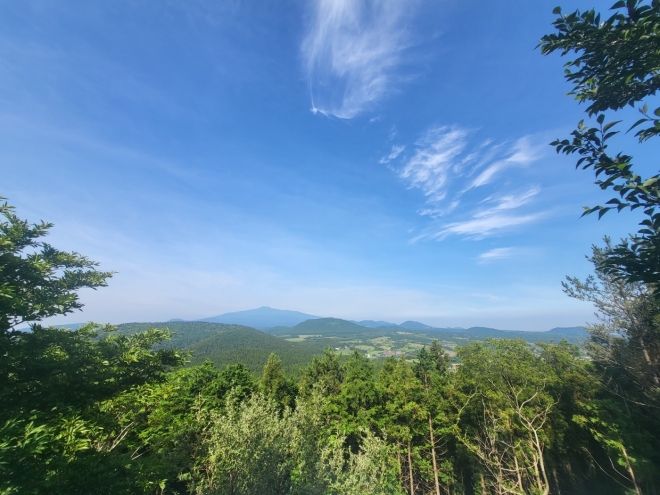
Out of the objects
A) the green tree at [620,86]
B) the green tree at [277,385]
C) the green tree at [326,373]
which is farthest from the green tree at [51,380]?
the green tree at [326,373]

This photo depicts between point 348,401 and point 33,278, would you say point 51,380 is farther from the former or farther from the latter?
point 348,401

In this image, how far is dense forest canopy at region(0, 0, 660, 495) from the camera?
3.80 m

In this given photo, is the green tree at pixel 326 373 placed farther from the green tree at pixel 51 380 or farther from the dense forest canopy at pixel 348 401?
the green tree at pixel 51 380

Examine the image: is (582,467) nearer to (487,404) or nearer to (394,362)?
(487,404)

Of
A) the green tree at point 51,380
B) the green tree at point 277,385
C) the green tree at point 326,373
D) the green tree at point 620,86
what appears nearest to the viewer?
the green tree at point 620,86

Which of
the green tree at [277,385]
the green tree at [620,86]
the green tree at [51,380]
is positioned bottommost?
the green tree at [277,385]

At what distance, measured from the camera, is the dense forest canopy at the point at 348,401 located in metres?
3.80

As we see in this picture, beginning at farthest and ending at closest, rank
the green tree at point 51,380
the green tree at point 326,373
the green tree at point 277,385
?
the green tree at point 326,373, the green tree at point 277,385, the green tree at point 51,380

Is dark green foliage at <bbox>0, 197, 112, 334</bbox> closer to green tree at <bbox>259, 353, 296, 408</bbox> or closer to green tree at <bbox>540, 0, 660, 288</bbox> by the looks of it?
green tree at <bbox>540, 0, 660, 288</bbox>

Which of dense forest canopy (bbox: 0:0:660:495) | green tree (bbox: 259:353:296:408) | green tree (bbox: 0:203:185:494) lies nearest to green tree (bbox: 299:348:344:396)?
green tree (bbox: 259:353:296:408)

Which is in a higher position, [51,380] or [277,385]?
[51,380]

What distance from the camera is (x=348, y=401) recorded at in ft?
80.3

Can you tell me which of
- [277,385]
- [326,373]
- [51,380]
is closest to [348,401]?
[277,385]

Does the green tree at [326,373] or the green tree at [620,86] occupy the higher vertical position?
the green tree at [620,86]
